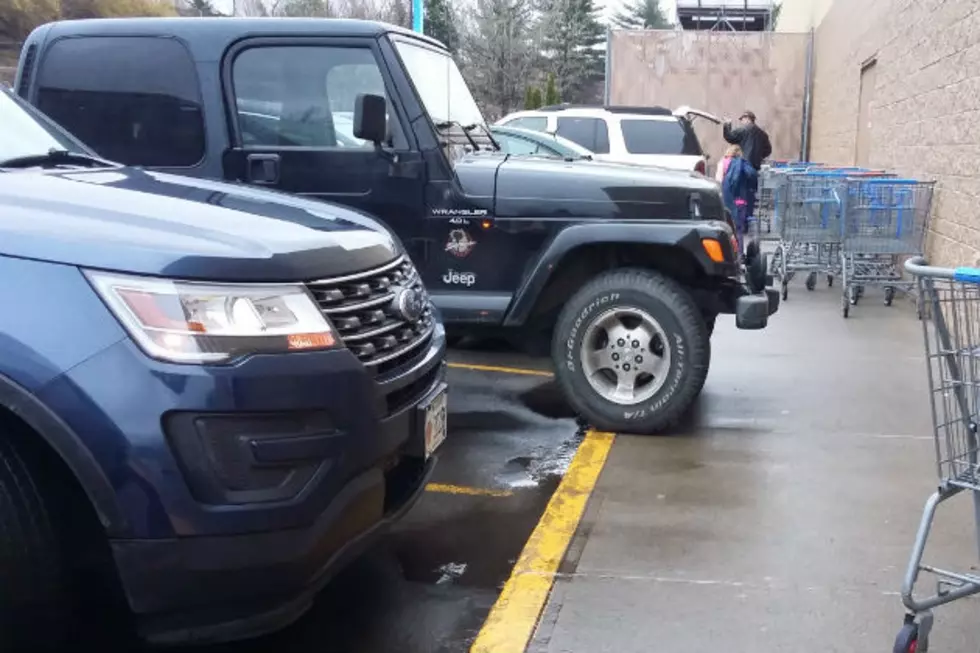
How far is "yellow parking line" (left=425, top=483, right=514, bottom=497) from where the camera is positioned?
4844 millimetres

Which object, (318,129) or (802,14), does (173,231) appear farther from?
(802,14)

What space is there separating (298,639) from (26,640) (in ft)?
3.39

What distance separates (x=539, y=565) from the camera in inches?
157

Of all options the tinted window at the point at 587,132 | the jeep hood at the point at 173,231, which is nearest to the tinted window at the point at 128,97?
the jeep hood at the point at 173,231

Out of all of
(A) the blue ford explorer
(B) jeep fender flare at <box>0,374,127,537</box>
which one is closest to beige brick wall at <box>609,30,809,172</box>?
(A) the blue ford explorer

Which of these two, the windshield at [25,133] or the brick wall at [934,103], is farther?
the brick wall at [934,103]

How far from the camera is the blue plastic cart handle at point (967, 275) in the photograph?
2.84 meters

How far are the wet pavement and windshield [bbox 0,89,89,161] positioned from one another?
1889 millimetres

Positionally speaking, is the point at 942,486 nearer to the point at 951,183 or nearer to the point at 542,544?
the point at 542,544

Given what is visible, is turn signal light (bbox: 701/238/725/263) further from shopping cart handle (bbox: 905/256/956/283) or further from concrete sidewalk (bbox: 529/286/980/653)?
shopping cart handle (bbox: 905/256/956/283)

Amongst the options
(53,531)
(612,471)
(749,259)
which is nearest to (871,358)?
(749,259)

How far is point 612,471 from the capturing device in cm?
507

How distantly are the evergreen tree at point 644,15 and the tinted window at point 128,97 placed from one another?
189 feet

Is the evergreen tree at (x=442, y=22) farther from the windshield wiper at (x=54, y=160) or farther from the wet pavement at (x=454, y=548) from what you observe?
the windshield wiper at (x=54, y=160)
